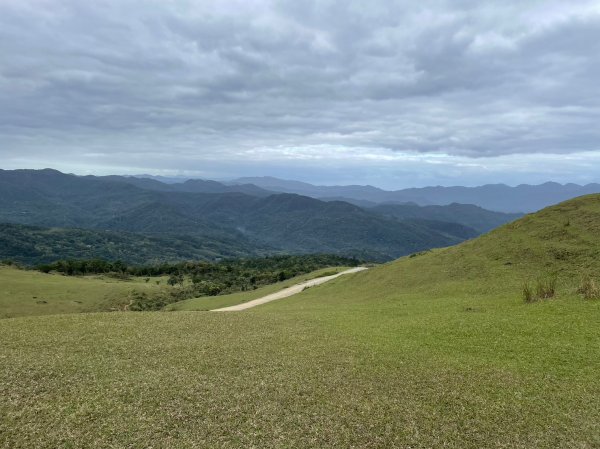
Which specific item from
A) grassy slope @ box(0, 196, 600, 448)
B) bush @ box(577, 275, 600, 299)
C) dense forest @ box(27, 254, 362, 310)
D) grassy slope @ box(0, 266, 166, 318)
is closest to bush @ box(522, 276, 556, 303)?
grassy slope @ box(0, 196, 600, 448)

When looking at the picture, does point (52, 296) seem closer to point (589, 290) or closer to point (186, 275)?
point (186, 275)

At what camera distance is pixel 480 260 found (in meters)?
39.4

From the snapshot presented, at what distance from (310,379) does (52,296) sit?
72.5 m

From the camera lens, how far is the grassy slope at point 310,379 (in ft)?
38.4

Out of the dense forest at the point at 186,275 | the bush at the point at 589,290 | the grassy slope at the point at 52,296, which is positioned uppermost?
the bush at the point at 589,290

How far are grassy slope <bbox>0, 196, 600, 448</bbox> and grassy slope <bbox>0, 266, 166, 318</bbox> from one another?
161 feet

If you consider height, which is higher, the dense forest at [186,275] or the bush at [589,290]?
the bush at [589,290]

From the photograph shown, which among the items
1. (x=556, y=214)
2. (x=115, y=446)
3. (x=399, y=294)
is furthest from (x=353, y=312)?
(x=556, y=214)

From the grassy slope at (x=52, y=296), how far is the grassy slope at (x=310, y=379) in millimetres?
49178

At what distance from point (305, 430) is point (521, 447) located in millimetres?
5914

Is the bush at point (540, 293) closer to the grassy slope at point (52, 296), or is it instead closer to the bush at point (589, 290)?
the bush at point (589, 290)

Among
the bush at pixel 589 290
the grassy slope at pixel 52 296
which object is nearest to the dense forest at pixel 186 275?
the grassy slope at pixel 52 296

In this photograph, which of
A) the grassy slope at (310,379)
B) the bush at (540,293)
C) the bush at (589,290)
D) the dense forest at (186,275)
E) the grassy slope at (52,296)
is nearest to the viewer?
the grassy slope at (310,379)

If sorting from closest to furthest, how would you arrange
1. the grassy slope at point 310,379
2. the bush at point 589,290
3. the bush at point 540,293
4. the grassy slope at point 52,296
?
the grassy slope at point 310,379 < the bush at point 589,290 < the bush at point 540,293 < the grassy slope at point 52,296
